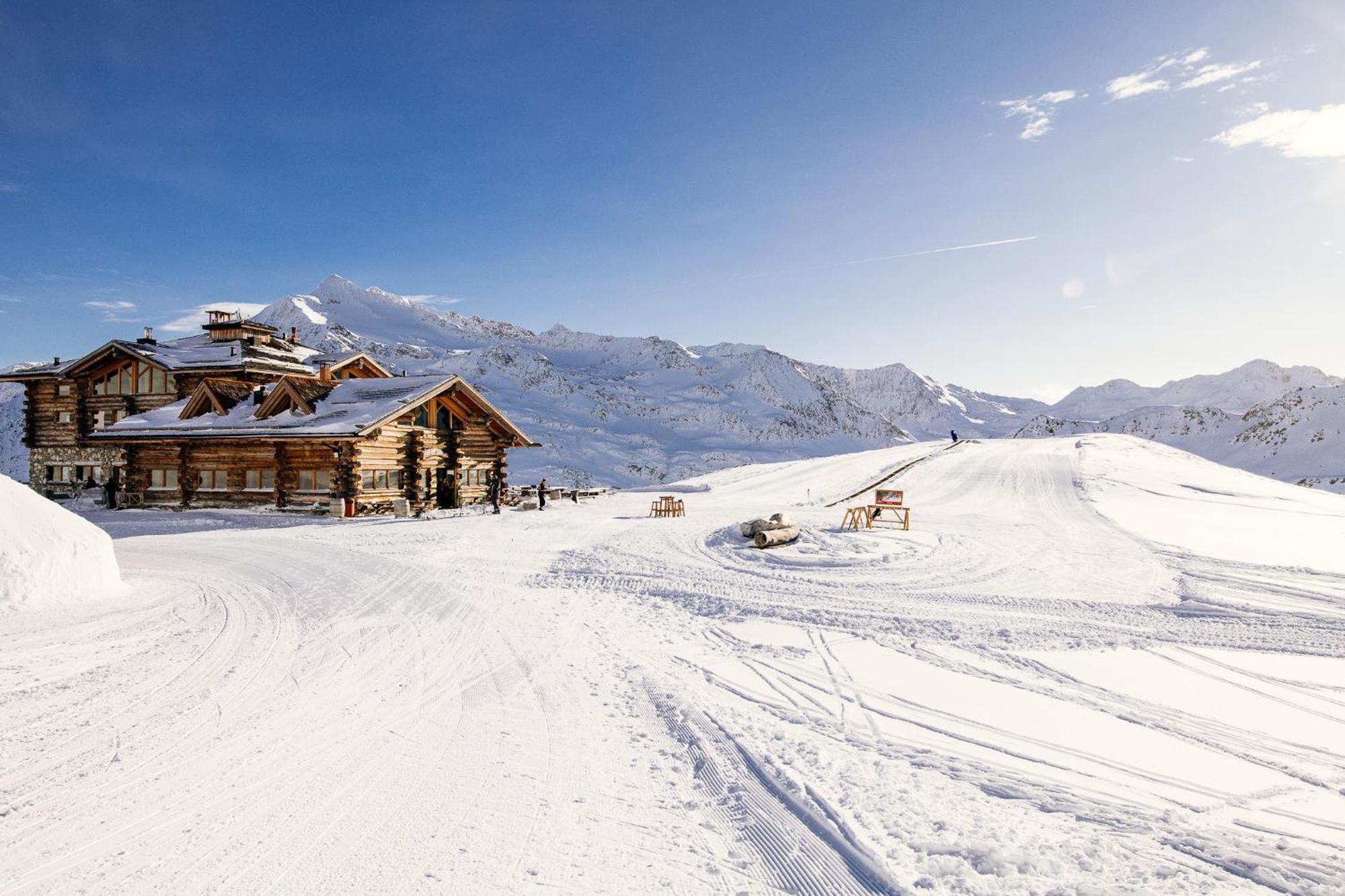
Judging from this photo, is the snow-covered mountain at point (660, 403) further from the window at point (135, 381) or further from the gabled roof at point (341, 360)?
the window at point (135, 381)

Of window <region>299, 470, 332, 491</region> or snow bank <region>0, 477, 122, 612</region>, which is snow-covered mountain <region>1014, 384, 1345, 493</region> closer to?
window <region>299, 470, 332, 491</region>

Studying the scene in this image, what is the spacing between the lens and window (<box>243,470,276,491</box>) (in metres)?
26.3

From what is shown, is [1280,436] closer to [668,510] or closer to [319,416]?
[668,510]

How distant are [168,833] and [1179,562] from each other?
59.1ft

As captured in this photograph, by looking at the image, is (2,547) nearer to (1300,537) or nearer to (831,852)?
Answer: (831,852)

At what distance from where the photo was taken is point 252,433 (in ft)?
82.5

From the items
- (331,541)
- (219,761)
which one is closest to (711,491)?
(331,541)

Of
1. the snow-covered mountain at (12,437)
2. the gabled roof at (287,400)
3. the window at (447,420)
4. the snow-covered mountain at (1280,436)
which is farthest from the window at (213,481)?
the snow-covered mountain at (1280,436)

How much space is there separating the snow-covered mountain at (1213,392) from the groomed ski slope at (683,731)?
403 ft

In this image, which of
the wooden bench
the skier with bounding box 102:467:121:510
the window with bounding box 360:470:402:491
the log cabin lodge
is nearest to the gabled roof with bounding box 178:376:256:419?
the log cabin lodge

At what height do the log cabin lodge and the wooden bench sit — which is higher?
the log cabin lodge

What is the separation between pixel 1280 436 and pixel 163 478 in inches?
2726

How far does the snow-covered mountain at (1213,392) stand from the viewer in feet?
413

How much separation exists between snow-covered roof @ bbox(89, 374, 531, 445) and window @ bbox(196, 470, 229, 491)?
5.62 ft
